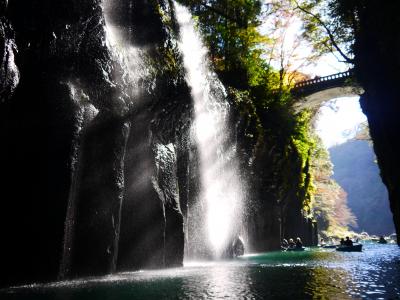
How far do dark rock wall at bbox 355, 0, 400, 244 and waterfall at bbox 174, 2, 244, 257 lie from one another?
8.81m

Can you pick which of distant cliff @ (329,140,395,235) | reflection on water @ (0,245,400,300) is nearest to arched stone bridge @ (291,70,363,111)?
reflection on water @ (0,245,400,300)

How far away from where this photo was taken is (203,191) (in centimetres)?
2092

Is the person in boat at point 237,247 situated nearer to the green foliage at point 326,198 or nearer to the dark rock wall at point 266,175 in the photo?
the dark rock wall at point 266,175

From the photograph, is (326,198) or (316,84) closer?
(316,84)

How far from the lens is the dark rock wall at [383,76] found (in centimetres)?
1705

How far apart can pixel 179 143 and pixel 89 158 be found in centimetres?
687

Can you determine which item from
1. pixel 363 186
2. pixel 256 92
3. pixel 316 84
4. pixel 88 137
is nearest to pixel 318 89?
pixel 316 84

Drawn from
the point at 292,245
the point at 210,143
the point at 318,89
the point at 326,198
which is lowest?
the point at 292,245

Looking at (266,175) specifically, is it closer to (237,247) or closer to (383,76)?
(237,247)

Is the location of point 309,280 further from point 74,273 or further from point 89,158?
point 89,158

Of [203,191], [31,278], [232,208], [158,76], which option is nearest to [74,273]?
[31,278]

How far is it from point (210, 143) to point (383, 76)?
1019 centimetres

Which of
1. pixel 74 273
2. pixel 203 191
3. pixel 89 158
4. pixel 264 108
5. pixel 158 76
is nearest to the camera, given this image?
pixel 74 273

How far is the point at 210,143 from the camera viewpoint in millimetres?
21812
